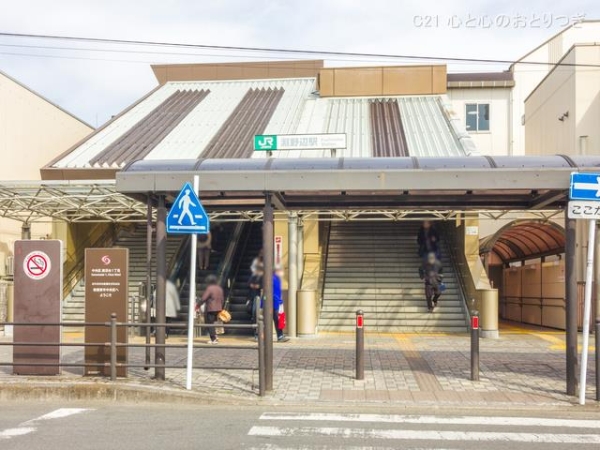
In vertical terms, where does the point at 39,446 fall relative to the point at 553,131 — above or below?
below

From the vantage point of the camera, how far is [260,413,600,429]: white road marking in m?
7.82

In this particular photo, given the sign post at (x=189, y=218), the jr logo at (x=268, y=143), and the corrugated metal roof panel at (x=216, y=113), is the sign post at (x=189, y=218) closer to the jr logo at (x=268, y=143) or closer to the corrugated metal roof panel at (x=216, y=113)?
the jr logo at (x=268, y=143)

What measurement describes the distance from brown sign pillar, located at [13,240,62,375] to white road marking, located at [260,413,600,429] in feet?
13.0

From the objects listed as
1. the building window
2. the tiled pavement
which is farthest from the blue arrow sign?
the building window

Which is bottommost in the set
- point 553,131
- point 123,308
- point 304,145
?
point 123,308

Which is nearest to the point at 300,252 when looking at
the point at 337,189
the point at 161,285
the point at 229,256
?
the point at 229,256

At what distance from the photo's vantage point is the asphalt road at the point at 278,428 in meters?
6.84

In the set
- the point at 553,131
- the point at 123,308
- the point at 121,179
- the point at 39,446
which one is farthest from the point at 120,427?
the point at 553,131

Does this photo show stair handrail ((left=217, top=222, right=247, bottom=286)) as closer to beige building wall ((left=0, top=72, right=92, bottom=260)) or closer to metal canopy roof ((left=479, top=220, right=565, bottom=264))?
beige building wall ((left=0, top=72, right=92, bottom=260))

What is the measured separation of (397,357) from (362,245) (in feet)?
31.7

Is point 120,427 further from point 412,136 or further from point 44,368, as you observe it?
point 412,136

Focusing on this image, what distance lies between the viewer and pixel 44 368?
10.2 meters

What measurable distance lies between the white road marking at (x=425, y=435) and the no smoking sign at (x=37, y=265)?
4.65m

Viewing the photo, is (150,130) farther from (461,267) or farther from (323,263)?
(461,267)
